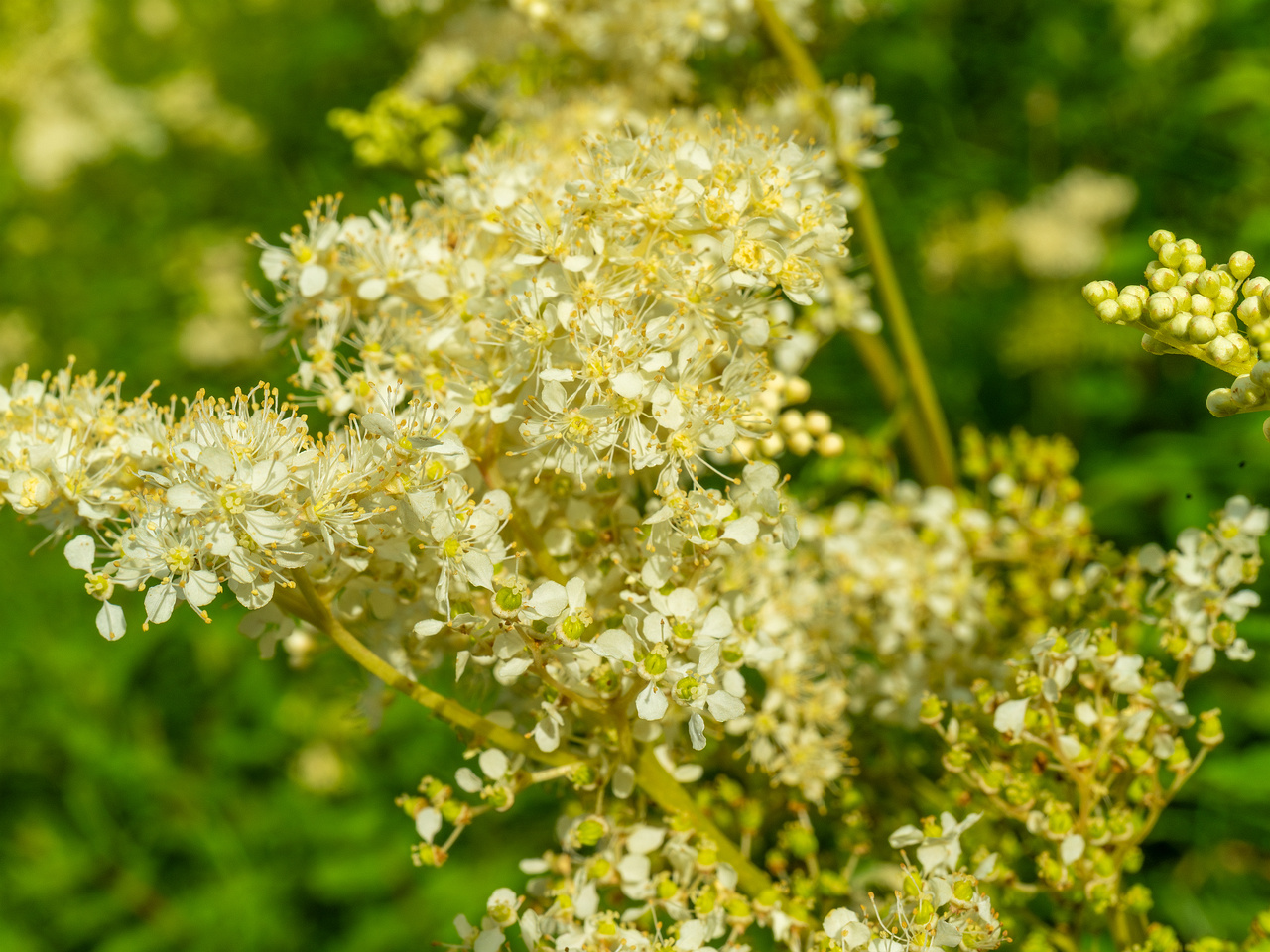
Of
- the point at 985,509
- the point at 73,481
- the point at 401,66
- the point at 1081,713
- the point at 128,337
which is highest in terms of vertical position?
the point at 401,66

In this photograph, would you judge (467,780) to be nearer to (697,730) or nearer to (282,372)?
(697,730)

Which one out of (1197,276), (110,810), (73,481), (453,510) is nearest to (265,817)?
(110,810)

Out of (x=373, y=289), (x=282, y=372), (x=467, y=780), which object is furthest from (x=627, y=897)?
(x=282, y=372)

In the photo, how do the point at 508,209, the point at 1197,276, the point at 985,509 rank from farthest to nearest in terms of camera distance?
1. the point at 985,509
2. the point at 508,209
3. the point at 1197,276

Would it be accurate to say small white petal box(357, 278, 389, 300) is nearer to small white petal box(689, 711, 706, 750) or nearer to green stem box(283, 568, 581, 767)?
green stem box(283, 568, 581, 767)

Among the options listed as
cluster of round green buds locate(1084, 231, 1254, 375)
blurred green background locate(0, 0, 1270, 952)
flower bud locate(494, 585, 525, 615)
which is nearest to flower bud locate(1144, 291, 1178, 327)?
cluster of round green buds locate(1084, 231, 1254, 375)

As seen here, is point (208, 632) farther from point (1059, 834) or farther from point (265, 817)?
point (1059, 834)
